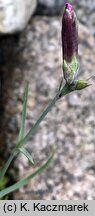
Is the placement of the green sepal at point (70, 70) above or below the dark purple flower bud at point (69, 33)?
below

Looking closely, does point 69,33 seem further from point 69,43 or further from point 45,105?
point 45,105

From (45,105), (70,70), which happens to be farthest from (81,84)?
(45,105)

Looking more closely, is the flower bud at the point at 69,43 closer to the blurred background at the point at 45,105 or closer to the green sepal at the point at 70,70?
the green sepal at the point at 70,70

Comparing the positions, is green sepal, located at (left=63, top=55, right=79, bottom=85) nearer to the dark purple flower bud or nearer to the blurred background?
the dark purple flower bud

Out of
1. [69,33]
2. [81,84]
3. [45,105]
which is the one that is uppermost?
[45,105]

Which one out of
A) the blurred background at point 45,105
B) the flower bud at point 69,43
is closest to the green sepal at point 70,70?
the flower bud at point 69,43

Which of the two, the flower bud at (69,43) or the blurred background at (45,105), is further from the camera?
the blurred background at (45,105)

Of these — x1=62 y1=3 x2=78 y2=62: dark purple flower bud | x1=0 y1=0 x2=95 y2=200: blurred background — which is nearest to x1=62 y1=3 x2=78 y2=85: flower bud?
x1=62 y1=3 x2=78 y2=62: dark purple flower bud

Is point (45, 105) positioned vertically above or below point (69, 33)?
above
